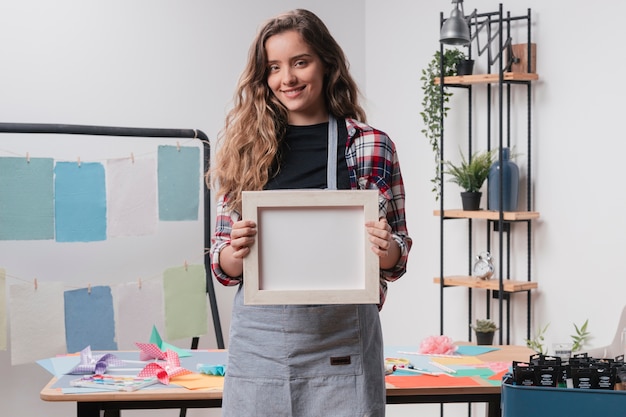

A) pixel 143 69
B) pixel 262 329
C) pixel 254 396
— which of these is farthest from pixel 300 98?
pixel 143 69

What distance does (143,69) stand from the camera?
439 cm

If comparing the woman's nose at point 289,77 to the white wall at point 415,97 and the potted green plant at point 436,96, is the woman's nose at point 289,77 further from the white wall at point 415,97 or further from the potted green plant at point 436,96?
the potted green plant at point 436,96

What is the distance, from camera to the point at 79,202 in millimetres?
3750

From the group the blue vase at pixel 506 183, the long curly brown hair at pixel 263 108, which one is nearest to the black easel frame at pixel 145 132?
the blue vase at pixel 506 183

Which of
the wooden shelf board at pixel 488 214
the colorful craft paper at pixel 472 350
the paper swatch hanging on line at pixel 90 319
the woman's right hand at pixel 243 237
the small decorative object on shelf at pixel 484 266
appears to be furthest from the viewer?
the small decorative object on shelf at pixel 484 266

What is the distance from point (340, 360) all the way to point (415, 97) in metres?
3.13

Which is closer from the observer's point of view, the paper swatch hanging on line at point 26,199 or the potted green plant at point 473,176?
the paper swatch hanging on line at point 26,199

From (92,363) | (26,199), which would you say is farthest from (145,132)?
(92,363)

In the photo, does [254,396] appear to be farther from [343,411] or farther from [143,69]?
[143,69]

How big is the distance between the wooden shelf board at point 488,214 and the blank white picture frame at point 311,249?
2520 mm

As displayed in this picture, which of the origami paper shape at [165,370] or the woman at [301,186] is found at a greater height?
the woman at [301,186]

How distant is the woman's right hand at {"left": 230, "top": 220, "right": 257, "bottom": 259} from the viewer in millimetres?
1717

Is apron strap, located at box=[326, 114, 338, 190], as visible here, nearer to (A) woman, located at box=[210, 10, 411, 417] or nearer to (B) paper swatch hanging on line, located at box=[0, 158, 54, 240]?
(A) woman, located at box=[210, 10, 411, 417]

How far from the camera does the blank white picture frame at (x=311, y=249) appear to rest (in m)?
1.72
